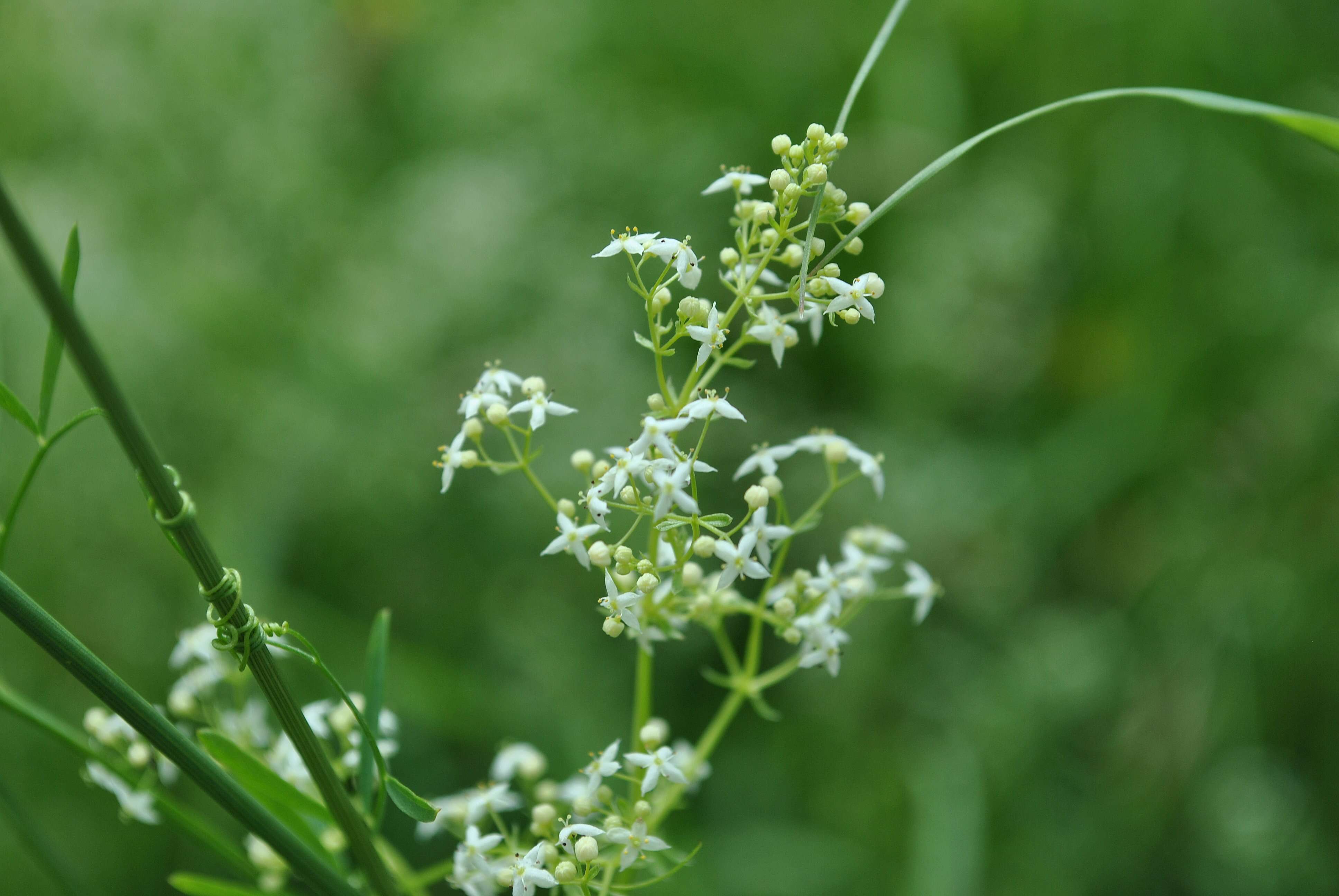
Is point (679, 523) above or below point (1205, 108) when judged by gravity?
below

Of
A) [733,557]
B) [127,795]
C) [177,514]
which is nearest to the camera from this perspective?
[177,514]

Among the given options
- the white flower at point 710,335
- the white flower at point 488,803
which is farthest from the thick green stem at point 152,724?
the white flower at point 710,335

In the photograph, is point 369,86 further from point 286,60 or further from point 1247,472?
point 1247,472

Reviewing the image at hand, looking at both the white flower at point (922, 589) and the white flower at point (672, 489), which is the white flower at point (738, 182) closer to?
the white flower at point (672, 489)

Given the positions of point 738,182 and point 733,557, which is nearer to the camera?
point 733,557

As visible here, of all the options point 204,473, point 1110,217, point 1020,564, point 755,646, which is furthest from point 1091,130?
point 204,473

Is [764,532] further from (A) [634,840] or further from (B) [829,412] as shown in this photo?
(B) [829,412]

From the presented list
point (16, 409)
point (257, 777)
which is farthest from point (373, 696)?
point (16, 409)

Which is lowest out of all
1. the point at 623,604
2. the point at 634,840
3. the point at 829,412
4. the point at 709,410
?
the point at 634,840
